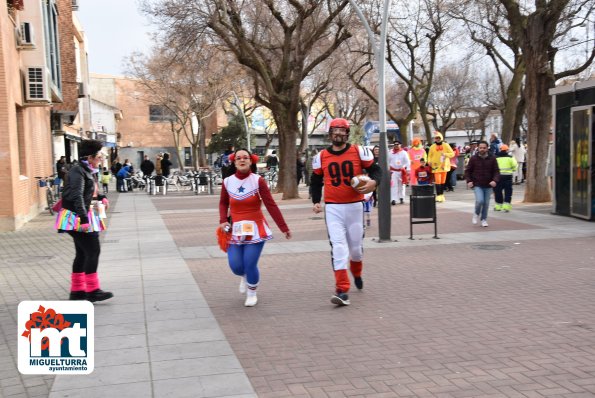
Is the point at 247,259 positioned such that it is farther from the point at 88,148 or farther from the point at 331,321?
the point at 88,148

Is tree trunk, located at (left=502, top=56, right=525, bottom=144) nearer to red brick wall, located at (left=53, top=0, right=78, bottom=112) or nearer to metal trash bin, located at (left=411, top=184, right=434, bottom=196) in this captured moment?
metal trash bin, located at (left=411, top=184, right=434, bottom=196)

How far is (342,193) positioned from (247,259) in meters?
1.22

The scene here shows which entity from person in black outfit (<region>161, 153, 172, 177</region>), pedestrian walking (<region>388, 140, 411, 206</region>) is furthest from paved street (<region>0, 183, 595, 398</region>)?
person in black outfit (<region>161, 153, 172, 177</region>)

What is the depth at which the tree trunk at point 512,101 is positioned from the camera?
85.8 ft

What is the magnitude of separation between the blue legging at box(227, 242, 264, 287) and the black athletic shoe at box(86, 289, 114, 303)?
1470 mm

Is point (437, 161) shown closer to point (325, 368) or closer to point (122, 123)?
point (325, 368)

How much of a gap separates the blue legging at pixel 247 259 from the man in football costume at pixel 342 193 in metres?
0.81

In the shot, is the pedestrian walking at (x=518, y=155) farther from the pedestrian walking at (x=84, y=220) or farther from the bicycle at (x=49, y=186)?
the pedestrian walking at (x=84, y=220)

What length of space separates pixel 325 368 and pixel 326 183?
2.50 metres

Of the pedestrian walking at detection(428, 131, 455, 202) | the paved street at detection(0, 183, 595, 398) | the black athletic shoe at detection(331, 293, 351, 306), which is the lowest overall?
the paved street at detection(0, 183, 595, 398)

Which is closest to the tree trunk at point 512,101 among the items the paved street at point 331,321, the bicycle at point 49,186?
the paved street at point 331,321

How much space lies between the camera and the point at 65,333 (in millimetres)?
2832

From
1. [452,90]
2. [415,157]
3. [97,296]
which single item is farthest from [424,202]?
[452,90]

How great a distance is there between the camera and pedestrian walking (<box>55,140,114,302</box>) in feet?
21.7
